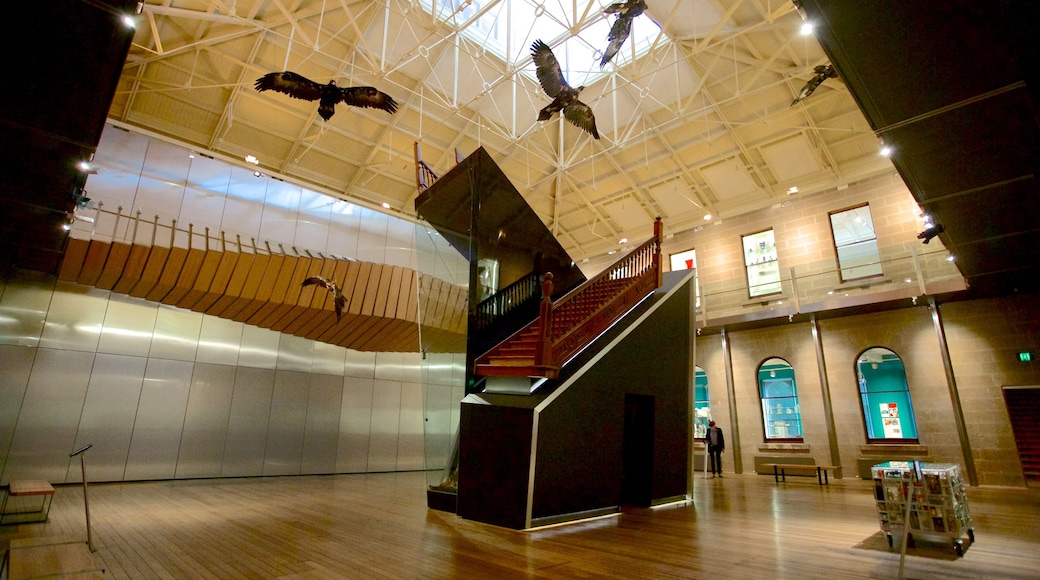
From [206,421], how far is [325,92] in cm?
762

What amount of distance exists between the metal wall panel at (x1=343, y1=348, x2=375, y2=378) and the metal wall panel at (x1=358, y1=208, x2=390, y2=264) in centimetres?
265

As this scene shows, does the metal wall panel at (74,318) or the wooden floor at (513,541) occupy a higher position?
the metal wall panel at (74,318)

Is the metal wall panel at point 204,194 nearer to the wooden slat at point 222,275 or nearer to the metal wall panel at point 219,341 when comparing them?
the metal wall panel at point 219,341

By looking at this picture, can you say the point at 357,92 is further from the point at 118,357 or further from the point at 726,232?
the point at 726,232

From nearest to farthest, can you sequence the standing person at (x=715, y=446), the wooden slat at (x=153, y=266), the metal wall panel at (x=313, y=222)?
the wooden slat at (x=153, y=266) < the standing person at (x=715, y=446) < the metal wall panel at (x=313, y=222)

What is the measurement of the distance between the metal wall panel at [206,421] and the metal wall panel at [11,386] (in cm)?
251

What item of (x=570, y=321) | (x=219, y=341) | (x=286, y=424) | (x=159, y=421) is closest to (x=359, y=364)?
(x=286, y=424)

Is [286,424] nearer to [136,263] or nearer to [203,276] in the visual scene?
[203,276]

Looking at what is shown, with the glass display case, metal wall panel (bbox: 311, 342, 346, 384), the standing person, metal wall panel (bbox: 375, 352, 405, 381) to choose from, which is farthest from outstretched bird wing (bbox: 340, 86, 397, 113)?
the standing person

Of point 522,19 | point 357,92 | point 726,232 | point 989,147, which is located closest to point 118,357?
point 357,92

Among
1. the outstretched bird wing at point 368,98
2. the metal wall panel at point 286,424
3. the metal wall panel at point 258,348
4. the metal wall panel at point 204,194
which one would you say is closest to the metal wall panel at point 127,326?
the metal wall panel at point 258,348

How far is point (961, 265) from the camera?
7977mm

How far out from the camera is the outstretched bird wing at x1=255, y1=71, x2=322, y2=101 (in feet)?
23.0

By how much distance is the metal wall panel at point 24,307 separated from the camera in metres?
8.22
